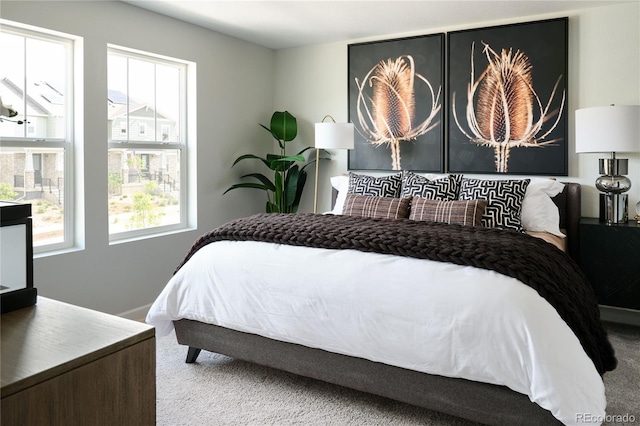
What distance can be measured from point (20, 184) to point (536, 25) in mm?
3919

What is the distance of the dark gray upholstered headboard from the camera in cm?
375

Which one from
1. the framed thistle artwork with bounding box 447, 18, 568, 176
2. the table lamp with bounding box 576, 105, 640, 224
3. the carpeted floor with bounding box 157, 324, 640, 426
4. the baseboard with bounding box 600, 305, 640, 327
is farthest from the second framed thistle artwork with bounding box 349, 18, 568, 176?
the carpeted floor with bounding box 157, 324, 640, 426

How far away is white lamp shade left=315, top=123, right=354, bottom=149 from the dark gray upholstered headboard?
1.73m

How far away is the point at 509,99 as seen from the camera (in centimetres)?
409

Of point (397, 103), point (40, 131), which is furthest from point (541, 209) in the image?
point (40, 131)

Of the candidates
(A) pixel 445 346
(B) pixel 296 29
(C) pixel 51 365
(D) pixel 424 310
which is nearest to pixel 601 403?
(A) pixel 445 346

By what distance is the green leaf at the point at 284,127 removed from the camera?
4.94 m

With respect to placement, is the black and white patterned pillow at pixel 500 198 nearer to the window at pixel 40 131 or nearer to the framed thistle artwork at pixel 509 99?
the framed thistle artwork at pixel 509 99

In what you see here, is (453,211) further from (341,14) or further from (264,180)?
(264,180)

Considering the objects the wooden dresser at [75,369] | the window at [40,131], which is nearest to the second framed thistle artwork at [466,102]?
the window at [40,131]

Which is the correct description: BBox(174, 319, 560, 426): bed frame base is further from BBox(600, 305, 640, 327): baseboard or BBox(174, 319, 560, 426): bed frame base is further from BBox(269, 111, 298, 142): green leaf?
BBox(269, 111, 298, 142): green leaf

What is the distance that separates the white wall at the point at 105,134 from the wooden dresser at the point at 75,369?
8.16 feet

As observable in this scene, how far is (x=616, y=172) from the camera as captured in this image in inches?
140

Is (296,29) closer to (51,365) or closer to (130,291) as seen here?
(130,291)
